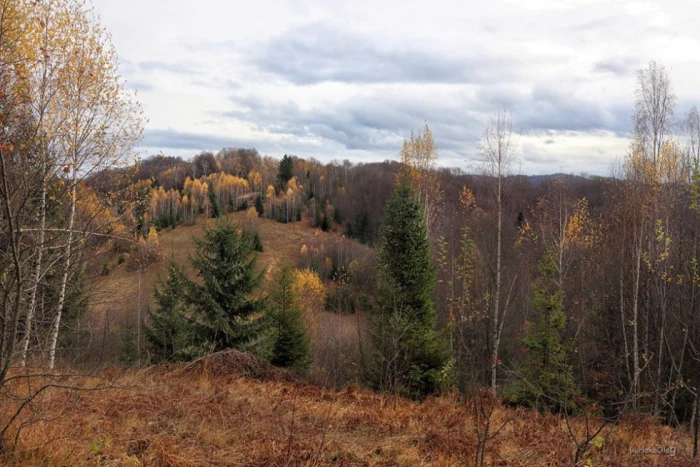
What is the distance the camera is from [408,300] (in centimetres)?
1445

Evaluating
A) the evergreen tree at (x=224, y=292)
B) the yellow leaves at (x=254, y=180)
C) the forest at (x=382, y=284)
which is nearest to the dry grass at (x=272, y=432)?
the forest at (x=382, y=284)

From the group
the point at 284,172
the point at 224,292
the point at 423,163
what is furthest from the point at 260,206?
the point at 224,292

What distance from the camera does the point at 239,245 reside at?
47.8 feet

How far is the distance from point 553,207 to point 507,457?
796 inches

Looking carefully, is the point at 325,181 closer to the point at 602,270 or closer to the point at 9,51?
the point at 602,270

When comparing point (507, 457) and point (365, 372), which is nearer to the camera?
point (507, 457)

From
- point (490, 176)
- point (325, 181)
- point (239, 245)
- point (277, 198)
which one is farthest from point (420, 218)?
point (325, 181)

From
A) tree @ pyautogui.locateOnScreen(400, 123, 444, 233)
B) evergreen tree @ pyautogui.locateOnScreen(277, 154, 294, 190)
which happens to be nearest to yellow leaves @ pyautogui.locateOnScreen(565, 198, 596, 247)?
tree @ pyautogui.locateOnScreen(400, 123, 444, 233)

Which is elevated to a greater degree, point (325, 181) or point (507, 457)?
point (325, 181)

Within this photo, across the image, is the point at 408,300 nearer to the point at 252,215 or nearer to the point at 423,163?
the point at 423,163

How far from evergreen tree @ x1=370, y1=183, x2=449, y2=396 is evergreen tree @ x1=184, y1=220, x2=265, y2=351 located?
12.7 feet

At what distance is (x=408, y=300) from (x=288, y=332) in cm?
544

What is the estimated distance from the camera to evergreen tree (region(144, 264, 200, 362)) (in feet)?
42.4

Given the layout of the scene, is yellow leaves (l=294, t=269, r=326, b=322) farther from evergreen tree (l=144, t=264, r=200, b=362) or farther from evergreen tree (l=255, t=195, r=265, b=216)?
evergreen tree (l=255, t=195, r=265, b=216)
